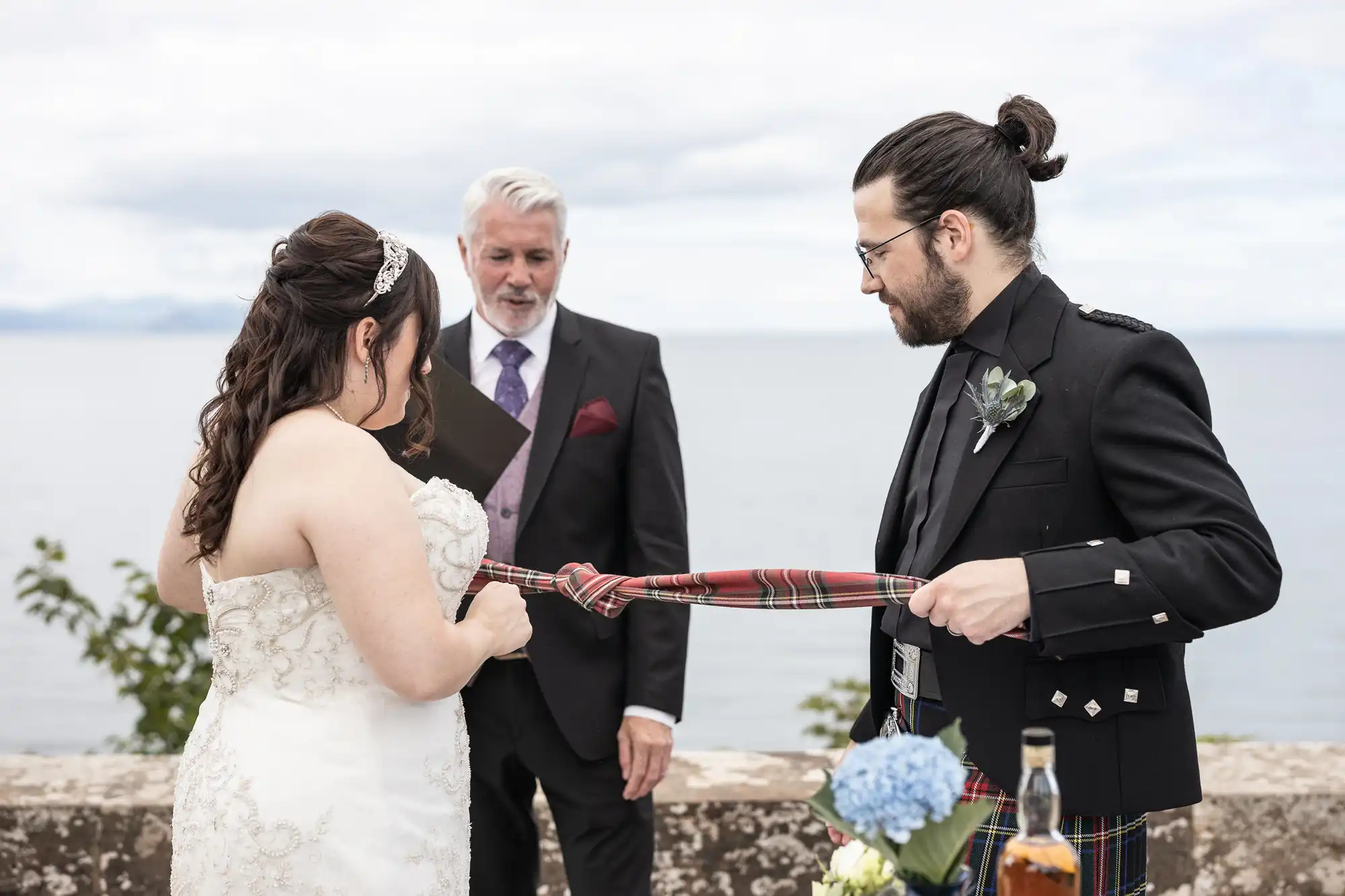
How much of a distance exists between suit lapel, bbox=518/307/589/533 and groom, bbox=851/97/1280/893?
975 mm

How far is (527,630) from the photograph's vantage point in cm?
265

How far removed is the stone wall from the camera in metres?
3.44

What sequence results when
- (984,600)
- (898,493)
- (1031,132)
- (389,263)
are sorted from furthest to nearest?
(898,493) < (1031,132) < (389,263) < (984,600)

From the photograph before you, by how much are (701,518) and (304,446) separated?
1734 cm

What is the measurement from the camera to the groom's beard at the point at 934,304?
2.65 metres

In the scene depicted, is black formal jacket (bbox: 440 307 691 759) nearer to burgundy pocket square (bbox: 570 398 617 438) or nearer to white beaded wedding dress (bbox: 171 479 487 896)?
burgundy pocket square (bbox: 570 398 617 438)

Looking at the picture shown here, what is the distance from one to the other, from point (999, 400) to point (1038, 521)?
229 millimetres

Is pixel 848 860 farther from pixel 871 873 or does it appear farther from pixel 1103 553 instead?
pixel 1103 553

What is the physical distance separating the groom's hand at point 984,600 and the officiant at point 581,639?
1.16 metres

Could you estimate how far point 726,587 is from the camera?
2826 millimetres

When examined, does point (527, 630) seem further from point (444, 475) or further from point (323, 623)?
point (444, 475)

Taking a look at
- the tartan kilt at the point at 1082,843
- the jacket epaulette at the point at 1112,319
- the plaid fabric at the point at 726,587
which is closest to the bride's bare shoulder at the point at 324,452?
the plaid fabric at the point at 726,587

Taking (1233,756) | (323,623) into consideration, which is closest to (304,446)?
(323,623)

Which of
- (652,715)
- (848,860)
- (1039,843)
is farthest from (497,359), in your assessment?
(1039,843)
